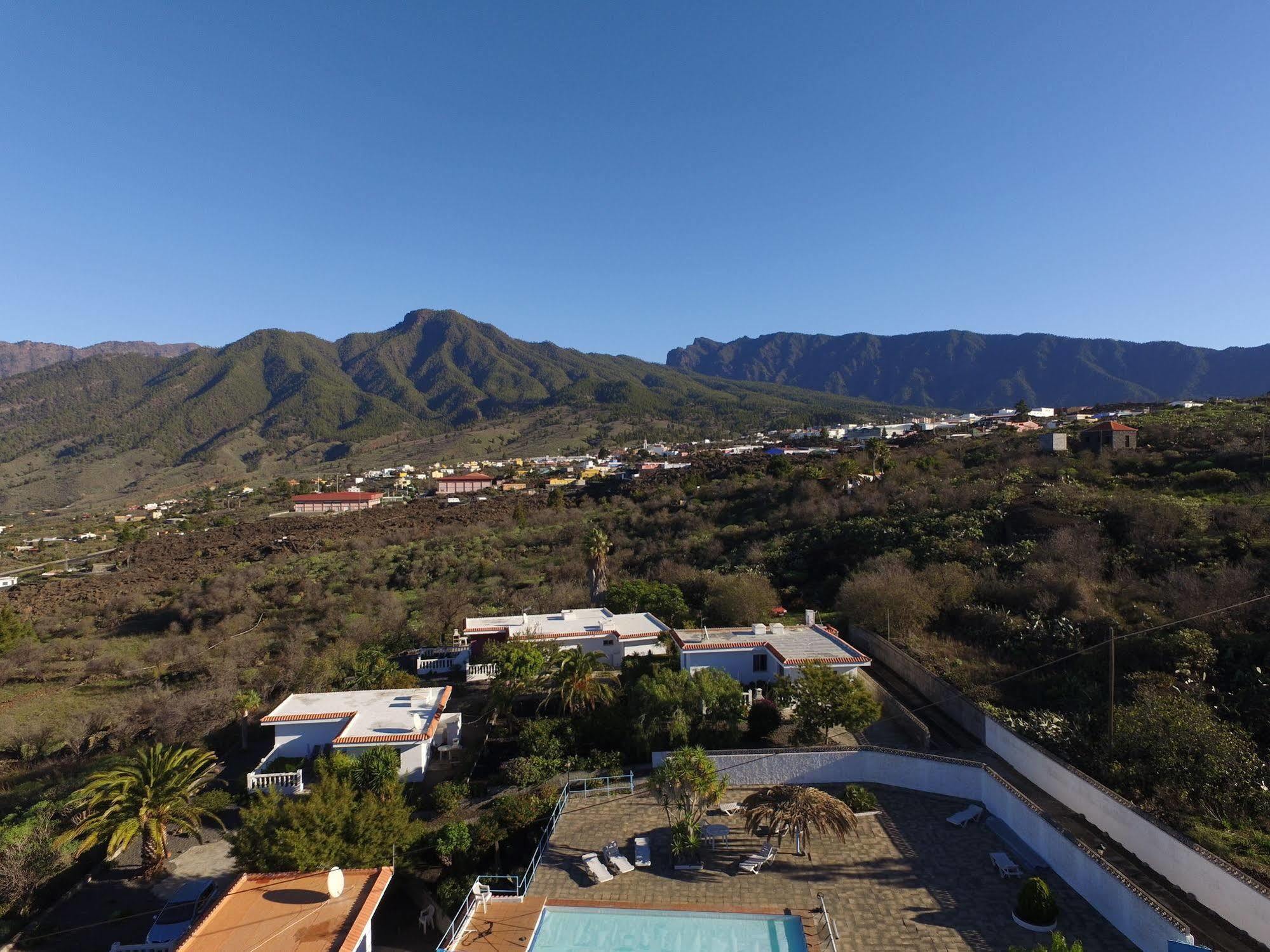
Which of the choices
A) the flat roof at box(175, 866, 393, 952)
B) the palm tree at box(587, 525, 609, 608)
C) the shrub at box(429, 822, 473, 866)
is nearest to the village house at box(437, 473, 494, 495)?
the palm tree at box(587, 525, 609, 608)

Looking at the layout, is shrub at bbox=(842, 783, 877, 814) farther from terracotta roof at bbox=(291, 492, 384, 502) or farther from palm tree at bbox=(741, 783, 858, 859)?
terracotta roof at bbox=(291, 492, 384, 502)

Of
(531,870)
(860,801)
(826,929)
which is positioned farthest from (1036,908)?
(531,870)

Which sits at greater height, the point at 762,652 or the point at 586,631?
the point at 586,631

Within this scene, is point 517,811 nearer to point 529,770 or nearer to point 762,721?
point 529,770

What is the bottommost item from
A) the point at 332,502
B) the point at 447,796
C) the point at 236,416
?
the point at 447,796

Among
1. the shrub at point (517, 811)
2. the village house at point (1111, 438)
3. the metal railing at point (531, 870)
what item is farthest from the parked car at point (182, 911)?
the village house at point (1111, 438)

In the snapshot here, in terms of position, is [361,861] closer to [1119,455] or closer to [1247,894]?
[1247,894]

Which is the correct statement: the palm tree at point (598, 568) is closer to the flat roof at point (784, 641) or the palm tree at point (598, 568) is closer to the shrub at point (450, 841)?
the flat roof at point (784, 641)
